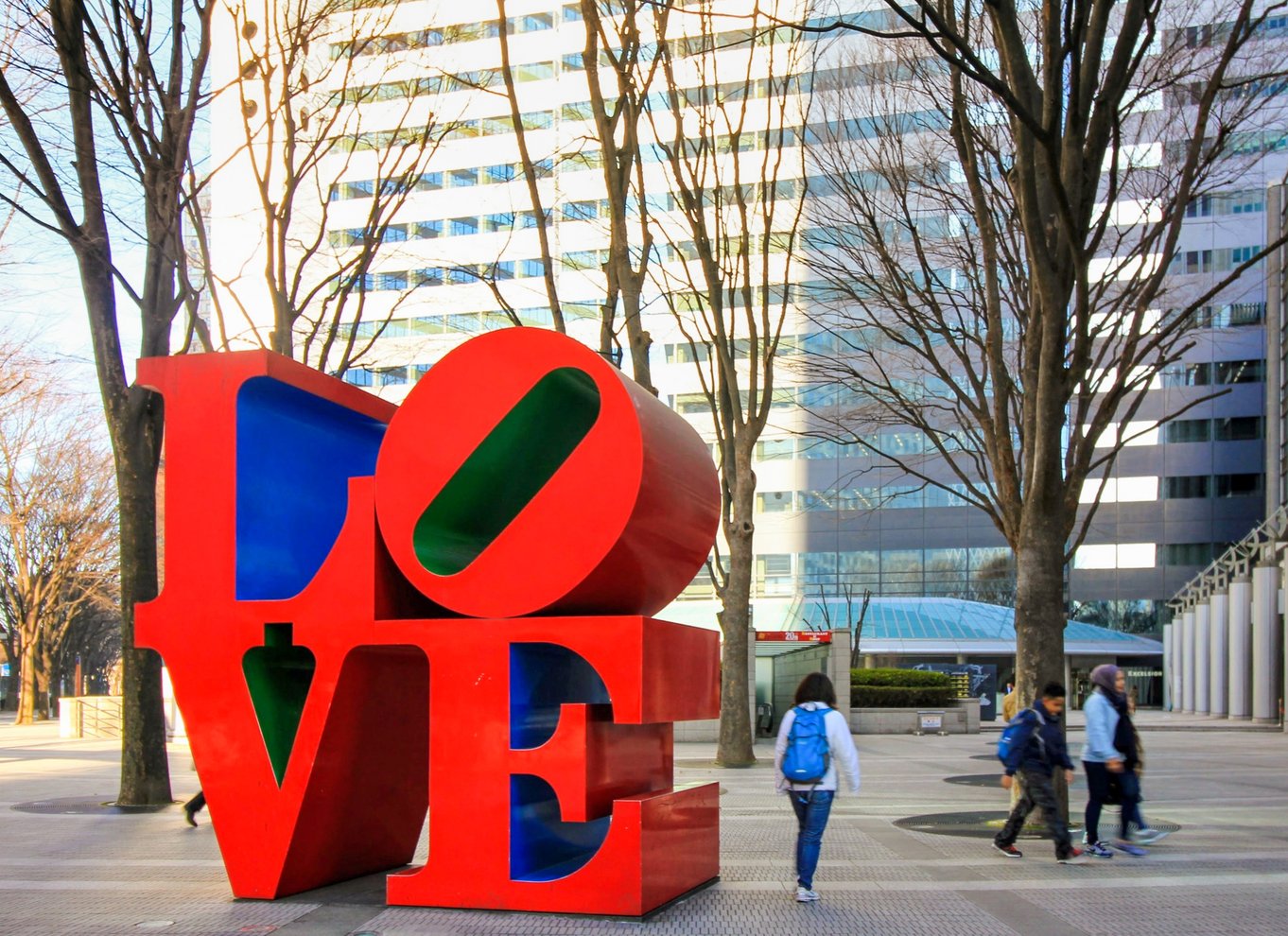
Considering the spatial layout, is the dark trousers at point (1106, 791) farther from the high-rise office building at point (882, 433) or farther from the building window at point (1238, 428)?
the building window at point (1238, 428)

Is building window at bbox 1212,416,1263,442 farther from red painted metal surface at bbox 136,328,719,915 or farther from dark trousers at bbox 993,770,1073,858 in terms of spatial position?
red painted metal surface at bbox 136,328,719,915

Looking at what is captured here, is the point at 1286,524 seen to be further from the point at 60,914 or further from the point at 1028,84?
the point at 60,914

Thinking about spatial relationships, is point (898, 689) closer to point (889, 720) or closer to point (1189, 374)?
point (889, 720)

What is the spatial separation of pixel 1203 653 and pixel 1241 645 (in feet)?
16.6

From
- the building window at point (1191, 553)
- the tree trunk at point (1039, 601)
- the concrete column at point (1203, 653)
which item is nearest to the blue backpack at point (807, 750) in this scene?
the tree trunk at point (1039, 601)

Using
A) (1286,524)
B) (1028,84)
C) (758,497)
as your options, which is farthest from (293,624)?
(758,497)

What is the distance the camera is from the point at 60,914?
8.11 metres

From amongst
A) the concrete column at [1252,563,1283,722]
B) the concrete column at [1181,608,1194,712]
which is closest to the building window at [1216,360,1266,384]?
the concrete column at [1181,608,1194,712]

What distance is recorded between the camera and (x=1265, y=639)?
38.8 metres

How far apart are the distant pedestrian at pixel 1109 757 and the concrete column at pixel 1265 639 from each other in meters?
30.8

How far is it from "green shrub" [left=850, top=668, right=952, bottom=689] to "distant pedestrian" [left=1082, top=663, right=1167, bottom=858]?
22.8 meters

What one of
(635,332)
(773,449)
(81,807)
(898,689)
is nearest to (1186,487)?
(773,449)

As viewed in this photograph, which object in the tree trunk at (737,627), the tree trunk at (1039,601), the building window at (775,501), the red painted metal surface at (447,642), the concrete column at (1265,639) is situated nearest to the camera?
the red painted metal surface at (447,642)

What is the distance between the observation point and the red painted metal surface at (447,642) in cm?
800
